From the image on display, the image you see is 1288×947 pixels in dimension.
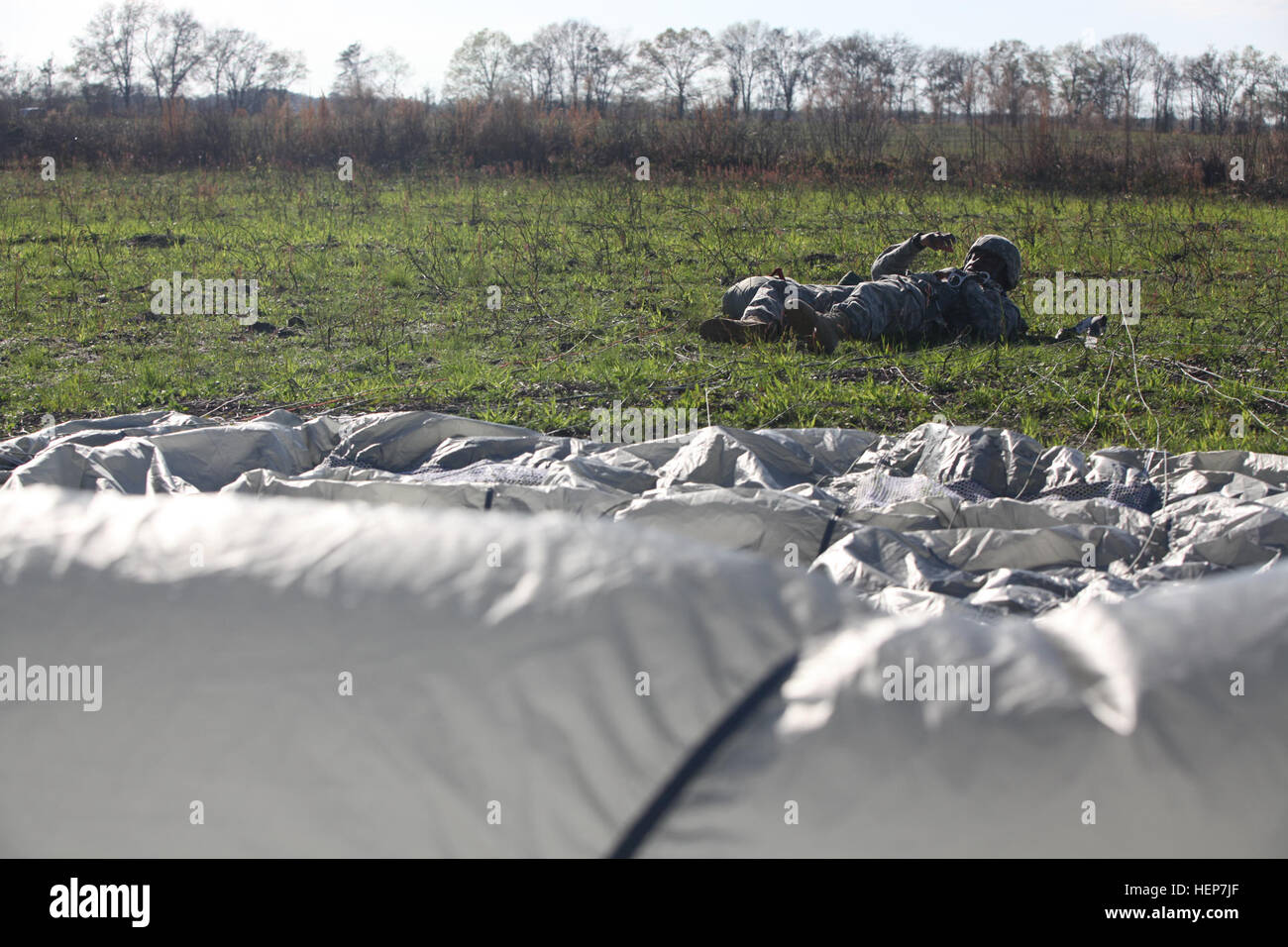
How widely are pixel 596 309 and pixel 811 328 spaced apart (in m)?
1.65

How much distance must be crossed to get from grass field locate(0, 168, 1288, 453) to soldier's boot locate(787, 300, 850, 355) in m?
0.18

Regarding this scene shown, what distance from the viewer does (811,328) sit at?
16.6 feet

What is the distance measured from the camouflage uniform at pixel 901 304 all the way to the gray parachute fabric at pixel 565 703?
13.6ft

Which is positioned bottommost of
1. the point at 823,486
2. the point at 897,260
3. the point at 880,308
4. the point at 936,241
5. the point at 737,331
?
the point at 823,486

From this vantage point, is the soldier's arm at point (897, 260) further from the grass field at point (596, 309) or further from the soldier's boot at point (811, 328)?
the soldier's boot at point (811, 328)

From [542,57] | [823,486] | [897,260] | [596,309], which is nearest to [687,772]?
[823,486]

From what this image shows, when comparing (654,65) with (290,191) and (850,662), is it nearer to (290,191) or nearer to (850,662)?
(290,191)

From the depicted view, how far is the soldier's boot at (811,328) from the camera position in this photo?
5.04 meters

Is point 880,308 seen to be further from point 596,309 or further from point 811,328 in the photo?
point 596,309

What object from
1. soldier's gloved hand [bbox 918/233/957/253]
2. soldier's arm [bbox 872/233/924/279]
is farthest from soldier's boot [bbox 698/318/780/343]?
soldier's gloved hand [bbox 918/233/957/253]

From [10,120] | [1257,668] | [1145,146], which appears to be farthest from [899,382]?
[10,120]

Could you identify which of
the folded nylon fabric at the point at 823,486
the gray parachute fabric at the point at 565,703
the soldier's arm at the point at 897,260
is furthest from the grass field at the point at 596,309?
the gray parachute fabric at the point at 565,703

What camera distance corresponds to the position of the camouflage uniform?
5.27 meters

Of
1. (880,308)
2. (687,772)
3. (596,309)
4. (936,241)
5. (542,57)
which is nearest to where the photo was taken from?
(687,772)
